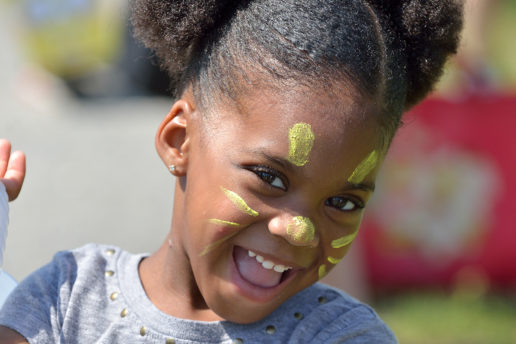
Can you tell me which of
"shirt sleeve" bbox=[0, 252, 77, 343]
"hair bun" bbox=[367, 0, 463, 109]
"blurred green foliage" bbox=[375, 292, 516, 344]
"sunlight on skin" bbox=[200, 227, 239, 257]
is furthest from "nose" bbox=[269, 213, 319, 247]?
"blurred green foliage" bbox=[375, 292, 516, 344]

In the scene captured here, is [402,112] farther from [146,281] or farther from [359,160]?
[146,281]

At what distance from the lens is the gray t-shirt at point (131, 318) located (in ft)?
6.77

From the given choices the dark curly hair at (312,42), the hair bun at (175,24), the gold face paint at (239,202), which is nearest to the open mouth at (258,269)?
the gold face paint at (239,202)

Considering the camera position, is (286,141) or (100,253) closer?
(286,141)

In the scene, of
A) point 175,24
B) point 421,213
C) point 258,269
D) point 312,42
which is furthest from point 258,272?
point 421,213

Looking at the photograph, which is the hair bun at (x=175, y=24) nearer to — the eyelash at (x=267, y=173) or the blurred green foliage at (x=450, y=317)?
the eyelash at (x=267, y=173)

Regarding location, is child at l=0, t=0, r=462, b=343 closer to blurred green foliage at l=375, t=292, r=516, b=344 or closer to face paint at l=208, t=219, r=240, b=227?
face paint at l=208, t=219, r=240, b=227

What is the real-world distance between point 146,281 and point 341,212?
603mm

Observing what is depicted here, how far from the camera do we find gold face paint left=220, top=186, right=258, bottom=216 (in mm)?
1910

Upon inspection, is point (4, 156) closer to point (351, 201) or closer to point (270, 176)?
point (270, 176)

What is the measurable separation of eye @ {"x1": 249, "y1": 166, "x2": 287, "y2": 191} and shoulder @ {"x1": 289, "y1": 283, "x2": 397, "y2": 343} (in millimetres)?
397

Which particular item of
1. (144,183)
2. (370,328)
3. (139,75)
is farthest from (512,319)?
(139,75)

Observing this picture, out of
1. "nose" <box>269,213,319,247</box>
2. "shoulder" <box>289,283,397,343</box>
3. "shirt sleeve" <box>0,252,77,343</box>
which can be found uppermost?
"nose" <box>269,213,319,247</box>

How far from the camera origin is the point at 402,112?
82.4 inches
